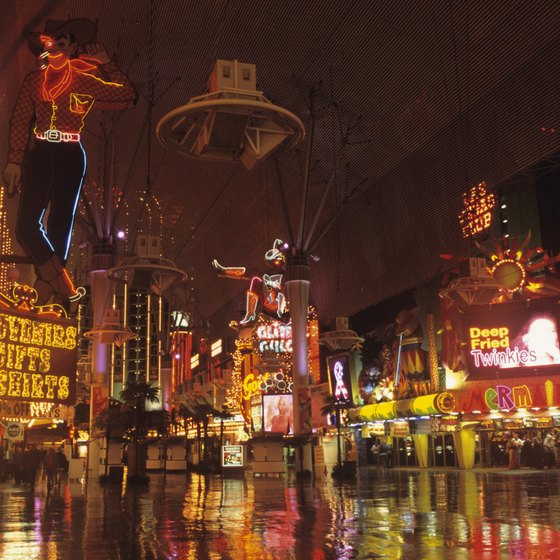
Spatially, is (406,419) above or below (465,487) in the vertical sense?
above

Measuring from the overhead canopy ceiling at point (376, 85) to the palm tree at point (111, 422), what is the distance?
1000 centimetres

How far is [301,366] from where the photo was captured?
34469 millimetres

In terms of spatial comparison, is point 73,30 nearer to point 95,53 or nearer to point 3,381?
point 95,53

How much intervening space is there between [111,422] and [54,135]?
1532 cm

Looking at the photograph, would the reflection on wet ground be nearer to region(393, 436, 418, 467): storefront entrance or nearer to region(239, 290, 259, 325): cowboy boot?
region(393, 436, 418, 467): storefront entrance

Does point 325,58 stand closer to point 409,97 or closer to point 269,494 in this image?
point 409,97

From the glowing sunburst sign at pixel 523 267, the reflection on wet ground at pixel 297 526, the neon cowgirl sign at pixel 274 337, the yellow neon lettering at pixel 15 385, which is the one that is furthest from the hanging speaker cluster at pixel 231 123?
the neon cowgirl sign at pixel 274 337

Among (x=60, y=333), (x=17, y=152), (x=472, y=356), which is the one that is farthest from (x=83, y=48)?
(x=472, y=356)

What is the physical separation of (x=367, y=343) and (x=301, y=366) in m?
11.5

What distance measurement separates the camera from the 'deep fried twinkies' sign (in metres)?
16.2

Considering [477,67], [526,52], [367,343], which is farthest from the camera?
[367,343]

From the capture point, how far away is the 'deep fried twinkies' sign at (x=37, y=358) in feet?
53.2

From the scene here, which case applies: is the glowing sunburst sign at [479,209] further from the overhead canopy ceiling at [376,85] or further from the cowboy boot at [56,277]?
the cowboy boot at [56,277]

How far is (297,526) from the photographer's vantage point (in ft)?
41.2
